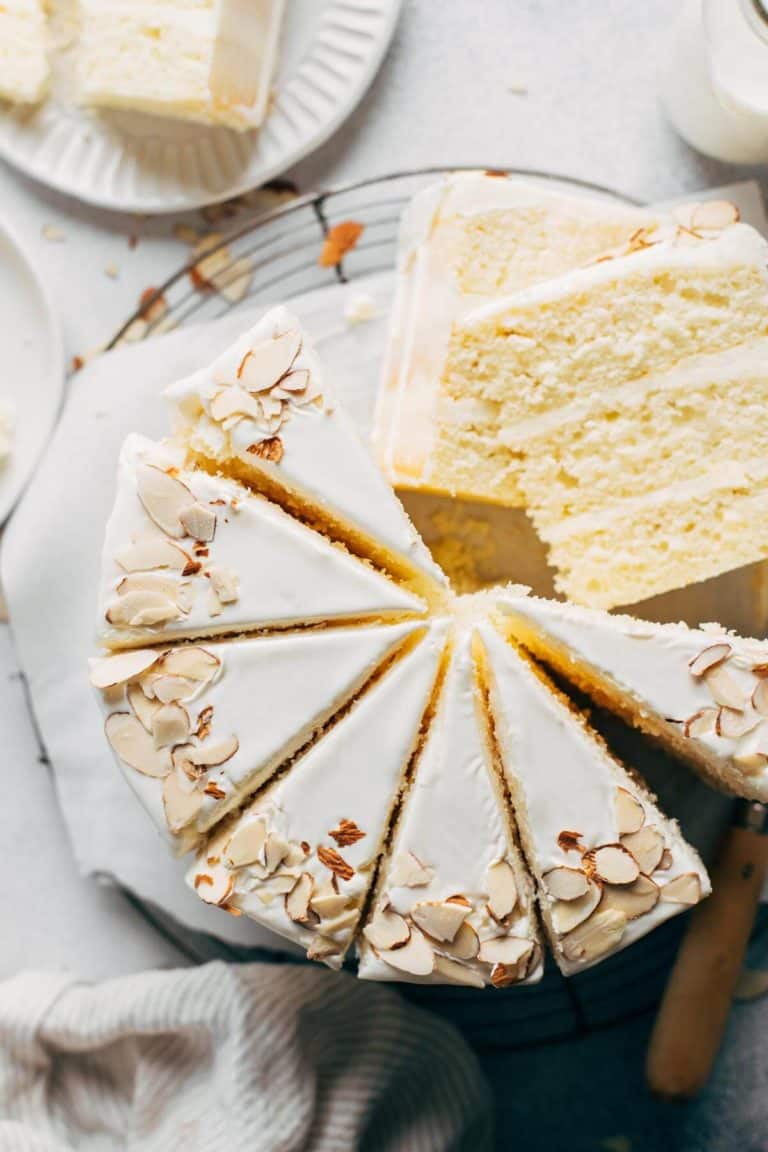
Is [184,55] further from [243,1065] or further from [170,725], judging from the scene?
[243,1065]

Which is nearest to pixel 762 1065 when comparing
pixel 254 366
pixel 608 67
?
pixel 254 366

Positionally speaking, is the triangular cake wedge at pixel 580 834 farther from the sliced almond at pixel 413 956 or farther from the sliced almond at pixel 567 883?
the sliced almond at pixel 413 956

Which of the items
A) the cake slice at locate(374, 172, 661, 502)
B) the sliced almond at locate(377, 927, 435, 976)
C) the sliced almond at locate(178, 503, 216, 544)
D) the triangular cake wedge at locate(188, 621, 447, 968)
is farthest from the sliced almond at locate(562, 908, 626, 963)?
the sliced almond at locate(178, 503, 216, 544)

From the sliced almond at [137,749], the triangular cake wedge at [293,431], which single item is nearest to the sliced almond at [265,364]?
the triangular cake wedge at [293,431]

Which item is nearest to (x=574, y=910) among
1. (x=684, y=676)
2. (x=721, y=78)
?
(x=684, y=676)

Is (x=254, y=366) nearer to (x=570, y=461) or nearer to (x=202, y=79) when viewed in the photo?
(x=570, y=461)

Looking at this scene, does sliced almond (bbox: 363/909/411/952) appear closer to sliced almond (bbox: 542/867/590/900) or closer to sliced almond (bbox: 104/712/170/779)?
sliced almond (bbox: 542/867/590/900)
